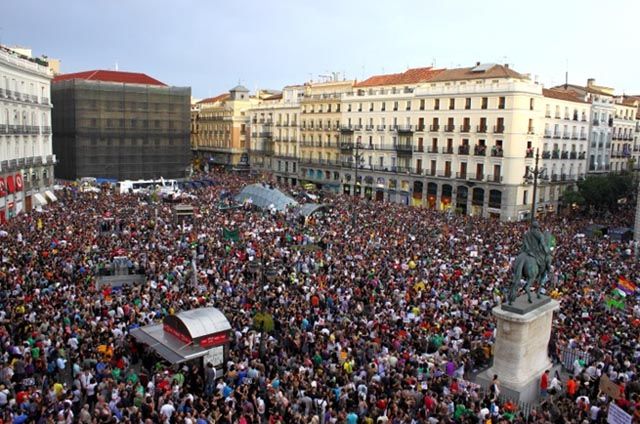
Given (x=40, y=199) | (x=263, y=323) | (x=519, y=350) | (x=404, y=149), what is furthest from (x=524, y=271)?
(x=404, y=149)

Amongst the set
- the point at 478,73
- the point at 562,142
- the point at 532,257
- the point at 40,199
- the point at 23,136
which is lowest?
the point at 40,199

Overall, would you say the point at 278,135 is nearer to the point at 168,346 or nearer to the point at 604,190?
the point at 604,190

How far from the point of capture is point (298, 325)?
18.3 metres

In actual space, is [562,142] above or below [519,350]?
above

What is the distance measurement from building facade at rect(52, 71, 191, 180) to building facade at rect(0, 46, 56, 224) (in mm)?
13976

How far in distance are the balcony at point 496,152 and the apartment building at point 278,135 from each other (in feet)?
92.6

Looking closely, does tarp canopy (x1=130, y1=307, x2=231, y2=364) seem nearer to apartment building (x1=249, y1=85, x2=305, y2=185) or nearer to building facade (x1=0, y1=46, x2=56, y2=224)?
building facade (x1=0, y1=46, x2=56, y2=224)

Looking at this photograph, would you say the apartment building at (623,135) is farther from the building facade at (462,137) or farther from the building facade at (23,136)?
the building facade at (23,136)

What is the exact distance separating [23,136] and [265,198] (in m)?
19.0

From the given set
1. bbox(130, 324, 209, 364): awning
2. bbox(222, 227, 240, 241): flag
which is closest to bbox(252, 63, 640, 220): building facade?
bbox(222, 227, 240, 241): flag

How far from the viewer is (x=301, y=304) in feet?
65.8

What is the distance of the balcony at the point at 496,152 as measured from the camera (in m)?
49.3

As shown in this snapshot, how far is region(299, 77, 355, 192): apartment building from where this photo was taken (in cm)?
6612

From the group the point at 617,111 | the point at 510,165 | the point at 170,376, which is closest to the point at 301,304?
the point at 170,376
